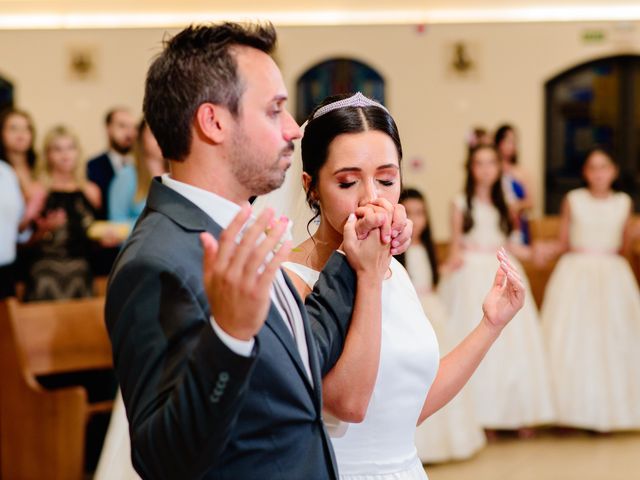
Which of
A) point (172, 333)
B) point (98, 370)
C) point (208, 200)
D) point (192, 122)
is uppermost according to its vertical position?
point (192, 122)

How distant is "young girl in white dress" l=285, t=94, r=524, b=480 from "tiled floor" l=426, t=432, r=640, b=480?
3038mm

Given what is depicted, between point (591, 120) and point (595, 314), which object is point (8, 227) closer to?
point (595, 314)

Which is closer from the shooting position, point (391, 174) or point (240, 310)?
point (240, 310)

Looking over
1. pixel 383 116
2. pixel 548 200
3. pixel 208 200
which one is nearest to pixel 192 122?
pixel 208 200

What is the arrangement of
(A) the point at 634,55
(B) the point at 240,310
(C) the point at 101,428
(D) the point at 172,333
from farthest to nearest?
1. (A) the point at 634,55
2. (C) the point at 101,428
3. (D) the point at 172,333
4. (B) the point at 240,310

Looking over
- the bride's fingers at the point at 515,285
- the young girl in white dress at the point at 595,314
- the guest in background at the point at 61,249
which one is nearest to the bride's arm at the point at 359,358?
the bride's fingers at the point at 515,285

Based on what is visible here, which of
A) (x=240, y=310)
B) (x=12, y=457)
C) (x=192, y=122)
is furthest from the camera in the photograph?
(x=12, y=457)

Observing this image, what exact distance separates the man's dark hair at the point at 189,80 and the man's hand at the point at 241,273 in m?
0.31

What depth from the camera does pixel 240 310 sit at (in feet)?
3.97

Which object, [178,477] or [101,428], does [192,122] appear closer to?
[178,477]

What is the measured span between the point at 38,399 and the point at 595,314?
3.40 m

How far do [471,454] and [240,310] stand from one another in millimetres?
4344

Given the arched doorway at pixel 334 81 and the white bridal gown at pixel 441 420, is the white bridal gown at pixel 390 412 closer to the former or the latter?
the white bridal gown at pixel 441 420

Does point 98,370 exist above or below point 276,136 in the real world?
below
